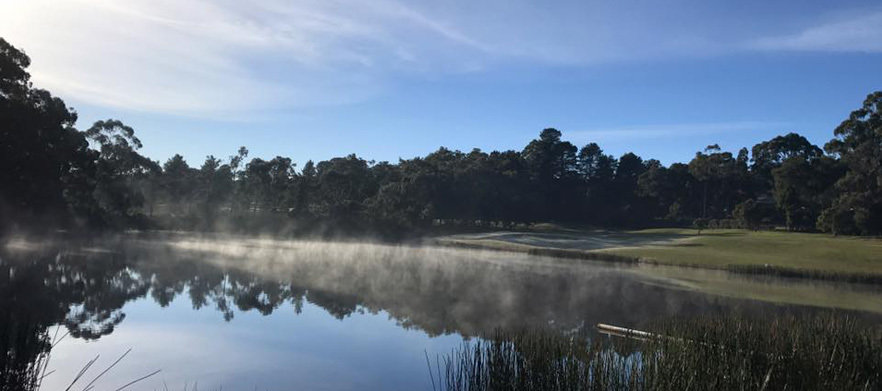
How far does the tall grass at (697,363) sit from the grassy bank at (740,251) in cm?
3147

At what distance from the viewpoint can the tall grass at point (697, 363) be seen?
9.05 metres

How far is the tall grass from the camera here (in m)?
9.05

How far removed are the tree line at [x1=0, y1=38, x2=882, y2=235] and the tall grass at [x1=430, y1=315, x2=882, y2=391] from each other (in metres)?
37.4

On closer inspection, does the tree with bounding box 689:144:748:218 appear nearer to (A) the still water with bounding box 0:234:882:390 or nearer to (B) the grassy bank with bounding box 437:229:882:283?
(B) the grassy bank with bounding box 437:229:882:283

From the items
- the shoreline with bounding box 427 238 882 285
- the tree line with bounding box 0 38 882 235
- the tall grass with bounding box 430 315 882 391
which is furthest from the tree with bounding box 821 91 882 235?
the tall grass with bounding box 430 315 882 391

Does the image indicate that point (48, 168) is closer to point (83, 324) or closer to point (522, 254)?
point (83, 324)

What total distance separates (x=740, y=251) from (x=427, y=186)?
41.5 metres

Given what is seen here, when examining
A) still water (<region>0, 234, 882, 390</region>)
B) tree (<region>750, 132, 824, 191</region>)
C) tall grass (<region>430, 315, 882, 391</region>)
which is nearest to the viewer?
tall grass (<region>430, 315, 882, 391</region>)

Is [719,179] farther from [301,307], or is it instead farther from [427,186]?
[301,307]

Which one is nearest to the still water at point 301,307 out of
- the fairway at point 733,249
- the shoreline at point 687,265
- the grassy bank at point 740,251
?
the shoreline at point 687,265

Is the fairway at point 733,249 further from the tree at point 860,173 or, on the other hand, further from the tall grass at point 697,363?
the tall grass at point 697,363

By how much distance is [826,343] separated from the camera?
11.0m

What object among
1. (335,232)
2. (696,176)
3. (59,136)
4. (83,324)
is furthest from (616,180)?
(83,324)

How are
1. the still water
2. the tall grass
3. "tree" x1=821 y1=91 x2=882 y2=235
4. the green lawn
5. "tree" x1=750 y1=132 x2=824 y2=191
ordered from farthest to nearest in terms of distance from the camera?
1. "tree" x1=750 y1=132 x2=824 y2=191
2. "tree" x1=821 y1=91 x2=882 y2=235
3. the green lawn
4. the still water
5. the tall grass
